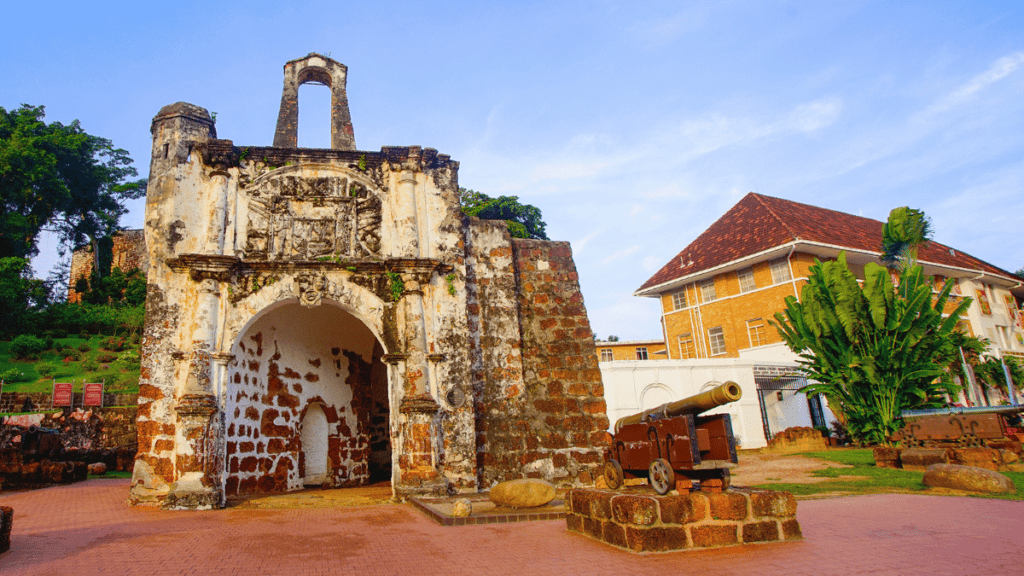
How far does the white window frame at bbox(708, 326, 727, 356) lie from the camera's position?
25.7 metres

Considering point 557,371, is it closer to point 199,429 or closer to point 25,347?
point 199,429

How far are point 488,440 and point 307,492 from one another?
3340mm

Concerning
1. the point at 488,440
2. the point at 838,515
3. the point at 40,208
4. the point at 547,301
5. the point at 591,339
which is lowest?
the point at 838,515

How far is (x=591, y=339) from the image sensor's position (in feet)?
35.9

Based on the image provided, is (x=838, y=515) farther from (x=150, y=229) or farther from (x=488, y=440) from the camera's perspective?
(x=150, y=229)

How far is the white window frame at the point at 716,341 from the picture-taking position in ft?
84.3

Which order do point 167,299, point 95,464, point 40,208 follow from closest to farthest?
point 167,299 < point 95,464 < point 40,208

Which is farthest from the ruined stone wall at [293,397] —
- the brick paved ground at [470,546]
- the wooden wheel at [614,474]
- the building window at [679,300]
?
the building window at [679,300]

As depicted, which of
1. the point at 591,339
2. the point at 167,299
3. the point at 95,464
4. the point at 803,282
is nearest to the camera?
the point at 167,299

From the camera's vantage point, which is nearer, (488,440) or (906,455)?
(488,440)

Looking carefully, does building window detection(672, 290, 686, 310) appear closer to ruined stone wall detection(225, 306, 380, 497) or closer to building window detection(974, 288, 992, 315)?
building window detection(974, 288, 992, 315)

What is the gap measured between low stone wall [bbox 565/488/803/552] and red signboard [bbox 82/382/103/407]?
18.0 metres

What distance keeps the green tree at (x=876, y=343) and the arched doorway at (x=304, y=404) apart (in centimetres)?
1280

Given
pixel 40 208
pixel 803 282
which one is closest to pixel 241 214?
pixel 803 282
